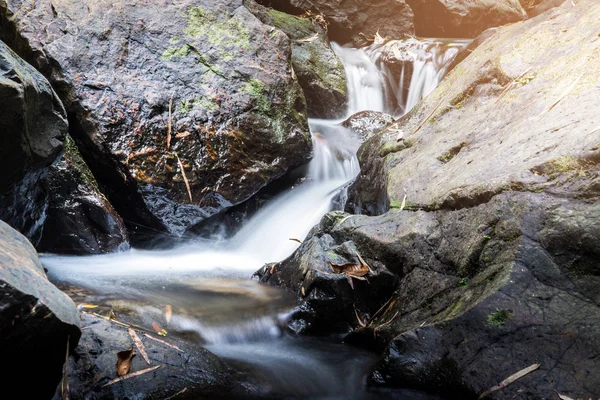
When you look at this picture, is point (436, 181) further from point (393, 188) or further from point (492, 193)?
point (492, 193)

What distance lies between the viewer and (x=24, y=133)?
2.73 m

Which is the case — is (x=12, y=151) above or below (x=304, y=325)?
above

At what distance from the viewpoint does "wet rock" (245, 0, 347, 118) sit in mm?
7980

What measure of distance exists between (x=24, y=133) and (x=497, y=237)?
317 centimetres

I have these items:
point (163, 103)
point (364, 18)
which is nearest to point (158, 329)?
point (163, 103)

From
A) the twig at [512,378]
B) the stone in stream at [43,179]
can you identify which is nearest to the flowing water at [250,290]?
the stone in stream at [43,179]

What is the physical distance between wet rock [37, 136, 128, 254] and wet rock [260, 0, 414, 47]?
7.61 m

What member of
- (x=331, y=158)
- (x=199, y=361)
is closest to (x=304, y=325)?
(x=199, y=361)

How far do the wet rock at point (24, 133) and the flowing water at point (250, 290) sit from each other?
30.6 inches

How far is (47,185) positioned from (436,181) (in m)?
3.60

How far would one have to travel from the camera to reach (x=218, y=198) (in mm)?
5082

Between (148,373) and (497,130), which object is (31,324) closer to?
(148,373)

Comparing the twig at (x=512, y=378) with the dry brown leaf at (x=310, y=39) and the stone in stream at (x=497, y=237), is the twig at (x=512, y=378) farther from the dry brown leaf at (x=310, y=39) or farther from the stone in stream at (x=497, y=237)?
the dry brown leaf at (x=310, y=39)

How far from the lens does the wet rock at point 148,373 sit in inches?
81.3
